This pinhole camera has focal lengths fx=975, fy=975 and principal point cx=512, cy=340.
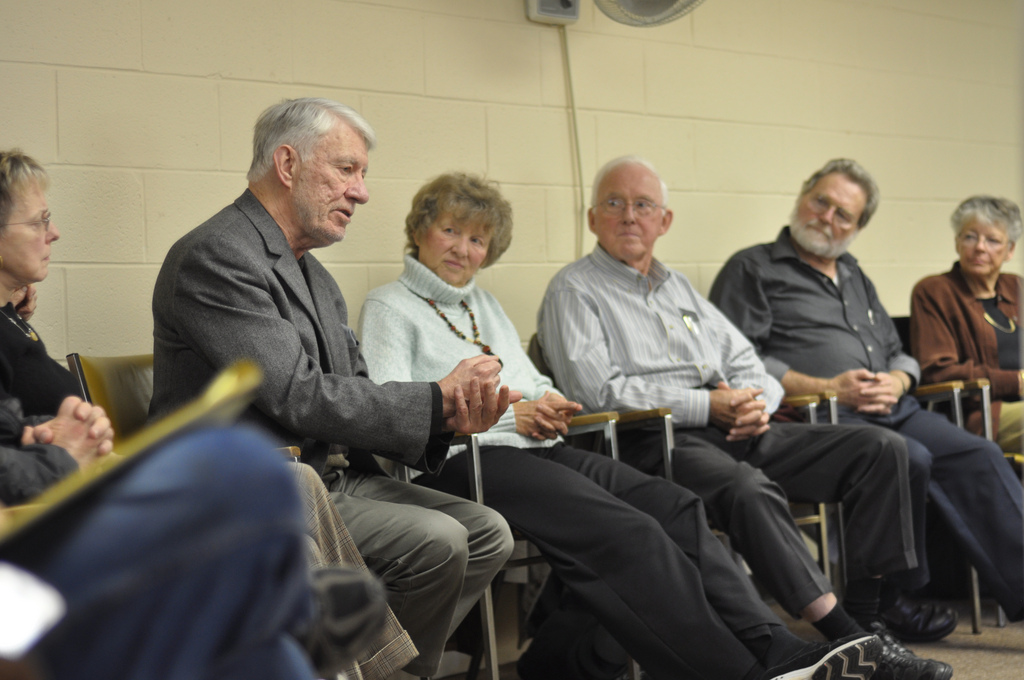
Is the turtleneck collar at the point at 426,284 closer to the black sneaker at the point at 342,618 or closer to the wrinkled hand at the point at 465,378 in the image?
the wrinkled hand at the point at 465,378

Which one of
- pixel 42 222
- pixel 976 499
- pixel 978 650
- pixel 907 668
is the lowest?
pixel 978 650

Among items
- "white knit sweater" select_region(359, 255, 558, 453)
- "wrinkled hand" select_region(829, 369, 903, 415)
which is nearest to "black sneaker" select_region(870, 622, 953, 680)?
"white knit sweater" select_region(359, 255, 558, 453)

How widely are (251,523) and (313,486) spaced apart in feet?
3.76

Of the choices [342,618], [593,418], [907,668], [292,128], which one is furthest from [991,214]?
[342,618]

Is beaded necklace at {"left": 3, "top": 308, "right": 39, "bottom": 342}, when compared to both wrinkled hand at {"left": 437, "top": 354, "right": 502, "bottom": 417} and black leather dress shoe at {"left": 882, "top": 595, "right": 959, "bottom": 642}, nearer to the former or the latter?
wrinkled hand at {"left": 437, "top": 354, "right": 502, "bottom": 417}

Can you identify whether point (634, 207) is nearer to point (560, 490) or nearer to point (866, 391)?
point (866, 391)

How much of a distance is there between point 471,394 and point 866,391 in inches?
59.8

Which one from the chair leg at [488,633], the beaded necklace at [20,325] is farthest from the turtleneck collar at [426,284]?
the beaded necklace at [20,325]

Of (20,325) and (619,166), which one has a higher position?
(619,166)

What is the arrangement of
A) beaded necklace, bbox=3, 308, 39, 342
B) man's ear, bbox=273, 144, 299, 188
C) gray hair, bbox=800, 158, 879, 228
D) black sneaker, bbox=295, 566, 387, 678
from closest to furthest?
black sneaker, bbox=295, 566, 387, 678 < beaded necklace, bbox=3, 308, 39, 342 < man's ear, bbox=273, 144, 299, 188 < gray hair, bbox=800, 158, 879, 228

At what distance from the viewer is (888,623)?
2781mm

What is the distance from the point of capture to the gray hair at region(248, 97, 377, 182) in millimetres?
2070

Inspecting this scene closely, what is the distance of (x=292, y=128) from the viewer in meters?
2.08

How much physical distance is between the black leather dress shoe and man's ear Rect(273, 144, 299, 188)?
200cm
